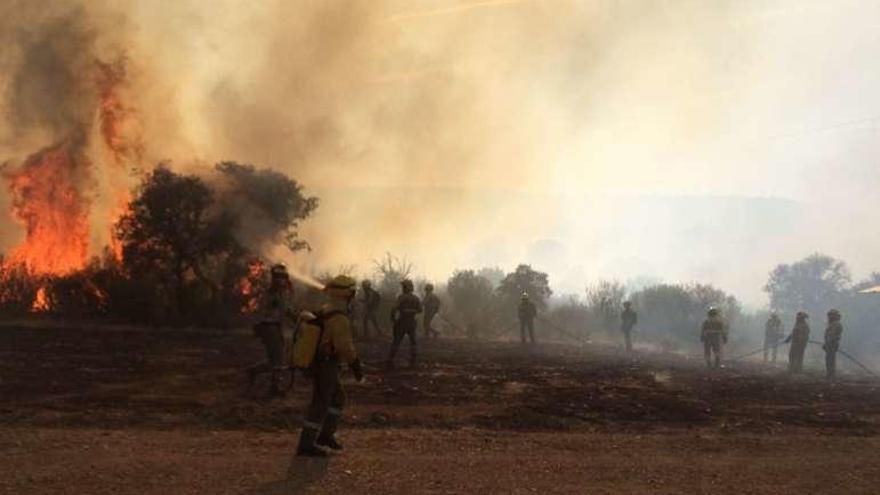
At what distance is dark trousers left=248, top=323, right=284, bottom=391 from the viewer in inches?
460

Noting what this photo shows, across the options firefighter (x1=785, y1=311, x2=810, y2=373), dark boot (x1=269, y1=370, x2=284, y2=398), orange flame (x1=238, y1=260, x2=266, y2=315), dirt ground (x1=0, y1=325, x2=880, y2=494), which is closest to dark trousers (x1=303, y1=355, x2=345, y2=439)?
dirt ground (x1=0, y1=325, x2=880, y2=494)

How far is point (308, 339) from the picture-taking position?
25.8 feet

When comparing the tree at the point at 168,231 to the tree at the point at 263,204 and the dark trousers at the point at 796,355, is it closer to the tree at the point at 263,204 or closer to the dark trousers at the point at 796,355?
the tree at the point at 263,204

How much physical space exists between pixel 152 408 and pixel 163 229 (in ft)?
58.3

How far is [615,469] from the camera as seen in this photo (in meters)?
7.80

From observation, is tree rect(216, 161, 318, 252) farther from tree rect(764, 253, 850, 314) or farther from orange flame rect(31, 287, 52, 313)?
tree rect(764, 253, 850, 314)

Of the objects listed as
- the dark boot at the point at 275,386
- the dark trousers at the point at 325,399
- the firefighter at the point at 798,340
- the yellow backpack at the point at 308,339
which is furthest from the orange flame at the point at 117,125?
the dark trousers at the point at 325,399

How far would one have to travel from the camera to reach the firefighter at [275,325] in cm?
1156

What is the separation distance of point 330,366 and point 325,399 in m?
0.34

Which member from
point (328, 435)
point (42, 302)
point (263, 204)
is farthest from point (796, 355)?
point (42, 302)

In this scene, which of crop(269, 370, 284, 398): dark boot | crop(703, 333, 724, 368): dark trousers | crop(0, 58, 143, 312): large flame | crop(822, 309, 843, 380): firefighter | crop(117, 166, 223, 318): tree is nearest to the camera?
crop(269, 370, 284, 398): dark boot

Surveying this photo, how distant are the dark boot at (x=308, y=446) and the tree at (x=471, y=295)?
100 ft

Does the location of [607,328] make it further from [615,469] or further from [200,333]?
[615,469]

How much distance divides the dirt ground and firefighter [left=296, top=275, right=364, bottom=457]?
0.35 meters
